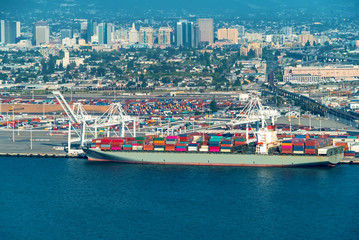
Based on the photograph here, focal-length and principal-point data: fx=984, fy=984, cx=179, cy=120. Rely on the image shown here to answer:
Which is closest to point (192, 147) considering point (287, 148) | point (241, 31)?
point (287, 148)

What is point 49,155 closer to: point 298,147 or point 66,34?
point 298,147

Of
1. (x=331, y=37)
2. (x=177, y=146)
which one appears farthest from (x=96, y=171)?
(x=331, y=37)

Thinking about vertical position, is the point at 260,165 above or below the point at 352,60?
below

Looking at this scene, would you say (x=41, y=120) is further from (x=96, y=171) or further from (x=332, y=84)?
(x=332, y=84)

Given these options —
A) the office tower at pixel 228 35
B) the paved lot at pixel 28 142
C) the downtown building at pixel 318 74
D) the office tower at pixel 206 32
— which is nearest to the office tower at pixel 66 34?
the office tower at pixel 206 32

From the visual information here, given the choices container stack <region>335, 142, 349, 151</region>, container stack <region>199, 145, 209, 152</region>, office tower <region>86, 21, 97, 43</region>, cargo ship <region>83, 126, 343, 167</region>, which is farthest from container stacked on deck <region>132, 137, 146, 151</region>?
office tower <region>86, 21, 97, 43</region>

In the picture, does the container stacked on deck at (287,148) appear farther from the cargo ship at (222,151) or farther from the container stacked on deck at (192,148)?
the container stacked on deck at (192,148)

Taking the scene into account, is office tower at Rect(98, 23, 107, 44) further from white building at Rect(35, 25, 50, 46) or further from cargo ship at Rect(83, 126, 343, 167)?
cargo ship at Rect(83, 126, 343, 167)
